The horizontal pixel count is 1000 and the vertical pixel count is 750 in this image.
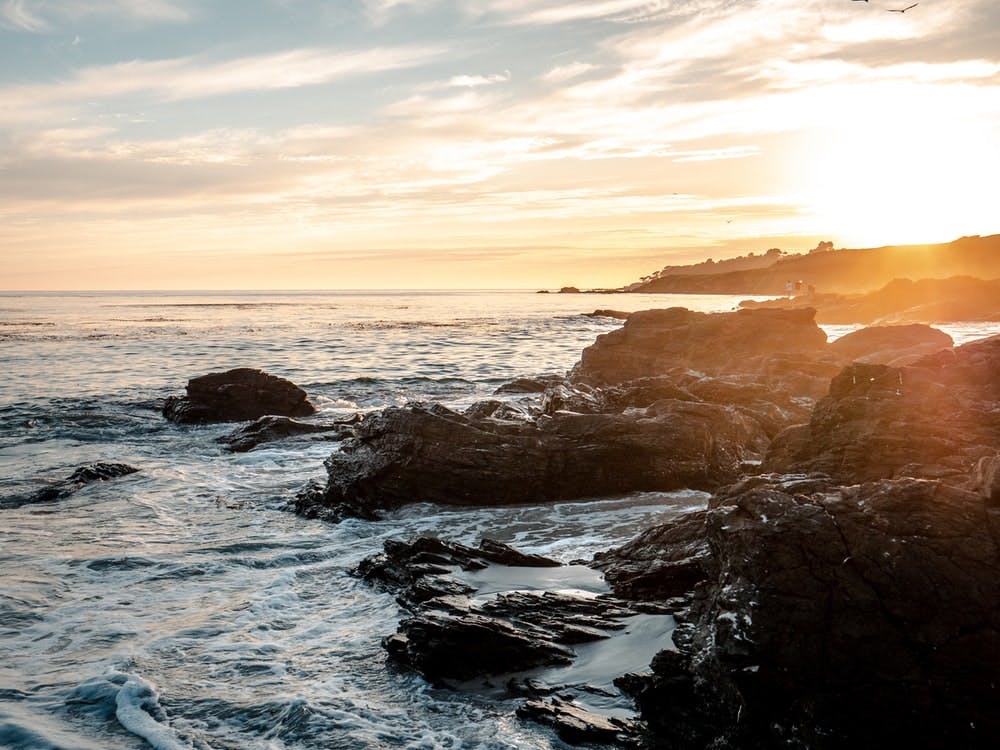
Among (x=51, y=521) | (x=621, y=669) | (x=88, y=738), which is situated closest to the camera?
(x=88, y=738)

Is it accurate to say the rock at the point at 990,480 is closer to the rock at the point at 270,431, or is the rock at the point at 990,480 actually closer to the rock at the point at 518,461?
the rock at the point at 518,461

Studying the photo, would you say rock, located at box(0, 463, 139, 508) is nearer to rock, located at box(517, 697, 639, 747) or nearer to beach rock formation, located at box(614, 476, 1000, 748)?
rock, located at box(517, 697, 639, 747)

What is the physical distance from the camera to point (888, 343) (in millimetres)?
28797

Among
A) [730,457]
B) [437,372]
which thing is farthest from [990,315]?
[730,457]

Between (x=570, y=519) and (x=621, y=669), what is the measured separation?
16.5 feet

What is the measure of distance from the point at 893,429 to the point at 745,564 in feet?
16.0

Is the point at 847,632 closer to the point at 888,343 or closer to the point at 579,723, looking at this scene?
the point at 579,723

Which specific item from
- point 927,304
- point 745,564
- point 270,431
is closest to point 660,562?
point 745,564

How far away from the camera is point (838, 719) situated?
213 inches

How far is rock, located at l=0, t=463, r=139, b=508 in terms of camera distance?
45.7ft

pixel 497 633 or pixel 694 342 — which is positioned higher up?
pixel 694 342

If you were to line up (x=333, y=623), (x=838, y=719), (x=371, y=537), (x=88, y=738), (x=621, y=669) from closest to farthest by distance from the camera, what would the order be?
1. (x=838, y=719)
2. (x=88, y=738)
3. (x=621, y=669)
4. (x=333, y=623)
5. (x=371, y=537)

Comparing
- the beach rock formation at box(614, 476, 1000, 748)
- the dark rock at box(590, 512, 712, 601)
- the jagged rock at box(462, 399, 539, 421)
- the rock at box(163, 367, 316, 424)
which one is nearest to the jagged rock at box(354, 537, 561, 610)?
the dark rock at box(590, 512, 712, 601)

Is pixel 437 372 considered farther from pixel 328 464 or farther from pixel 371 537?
pixel 371 537
